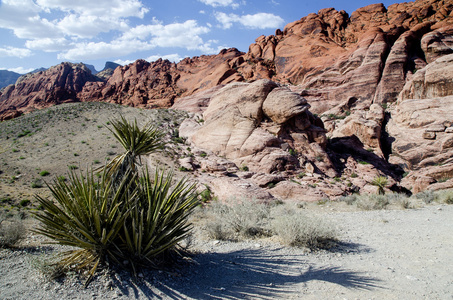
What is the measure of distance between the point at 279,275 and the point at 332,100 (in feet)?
112

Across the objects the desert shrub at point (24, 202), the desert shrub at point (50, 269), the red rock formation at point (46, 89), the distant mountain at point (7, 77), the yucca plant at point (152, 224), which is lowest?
the desert shrub at point (24, 202)

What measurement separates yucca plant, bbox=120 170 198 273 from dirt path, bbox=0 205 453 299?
0.36m

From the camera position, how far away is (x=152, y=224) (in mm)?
4223

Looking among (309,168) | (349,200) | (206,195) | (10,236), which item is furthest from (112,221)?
(309,168)

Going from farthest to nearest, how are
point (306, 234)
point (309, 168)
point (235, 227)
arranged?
point (309, 168)
point (235, 227)
point (306, 234)

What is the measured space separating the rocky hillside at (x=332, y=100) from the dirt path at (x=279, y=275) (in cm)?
937

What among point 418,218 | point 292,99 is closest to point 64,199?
point 418,218

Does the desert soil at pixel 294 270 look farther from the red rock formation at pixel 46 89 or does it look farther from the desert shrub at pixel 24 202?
the red rock formation at pixel 46 89

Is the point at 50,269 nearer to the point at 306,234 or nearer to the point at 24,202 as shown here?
the point at 306,234

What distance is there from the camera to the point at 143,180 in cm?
490

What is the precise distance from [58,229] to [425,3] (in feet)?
204

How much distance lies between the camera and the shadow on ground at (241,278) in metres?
3.83

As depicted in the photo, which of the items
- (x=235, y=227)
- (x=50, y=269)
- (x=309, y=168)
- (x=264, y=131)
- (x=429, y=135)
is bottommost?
(x=235, y=227)

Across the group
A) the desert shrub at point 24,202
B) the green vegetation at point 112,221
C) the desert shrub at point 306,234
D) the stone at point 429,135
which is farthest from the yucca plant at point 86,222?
the stone at point 429,135
